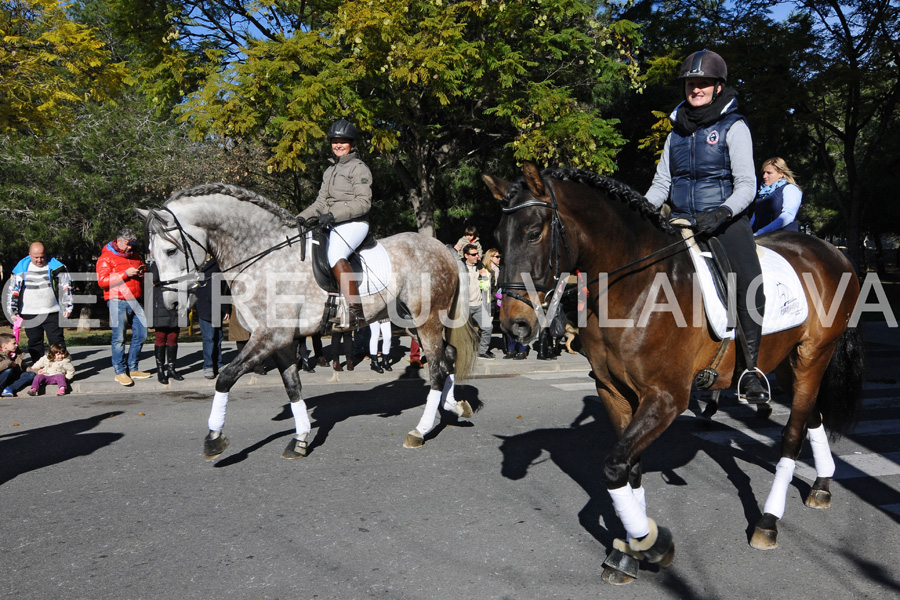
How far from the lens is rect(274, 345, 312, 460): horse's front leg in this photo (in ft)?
22.4

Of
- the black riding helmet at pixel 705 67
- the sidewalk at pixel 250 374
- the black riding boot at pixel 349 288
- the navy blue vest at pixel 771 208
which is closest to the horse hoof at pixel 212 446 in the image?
the black riding boot at pixel 349 288

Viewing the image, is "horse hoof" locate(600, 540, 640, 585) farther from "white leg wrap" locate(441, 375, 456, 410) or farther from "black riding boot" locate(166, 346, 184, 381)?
"black riding boot" locate(166, 346, 184, 381)

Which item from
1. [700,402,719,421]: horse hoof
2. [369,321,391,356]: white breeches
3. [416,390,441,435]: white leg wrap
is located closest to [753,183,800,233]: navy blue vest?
[700,402,719,421]: horse hoof

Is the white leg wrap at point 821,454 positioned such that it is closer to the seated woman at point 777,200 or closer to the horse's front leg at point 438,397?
the seated woman at point 777,200

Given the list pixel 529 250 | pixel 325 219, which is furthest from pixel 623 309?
pixel 325 219

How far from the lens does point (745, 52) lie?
59.2 feet

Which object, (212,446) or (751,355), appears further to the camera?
(212,446)

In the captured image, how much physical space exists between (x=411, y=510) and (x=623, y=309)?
223 centimetres

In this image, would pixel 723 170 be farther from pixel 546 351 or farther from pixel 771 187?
pixel 546 351

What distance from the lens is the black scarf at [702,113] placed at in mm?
4520

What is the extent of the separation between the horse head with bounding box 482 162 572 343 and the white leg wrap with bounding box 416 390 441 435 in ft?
12.0

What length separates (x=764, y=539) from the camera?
457cm

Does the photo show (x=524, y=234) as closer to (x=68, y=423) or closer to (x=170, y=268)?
(x=170, y=268)

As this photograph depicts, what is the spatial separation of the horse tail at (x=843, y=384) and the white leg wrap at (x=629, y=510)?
2501 millimetres
